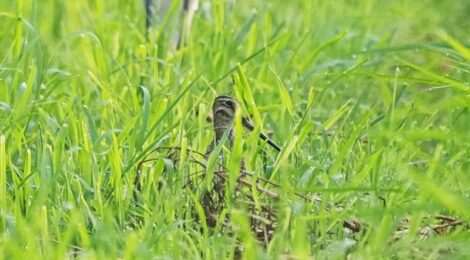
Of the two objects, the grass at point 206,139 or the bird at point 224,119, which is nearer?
the grass at point 206,139

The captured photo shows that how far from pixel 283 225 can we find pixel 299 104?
1.36 m

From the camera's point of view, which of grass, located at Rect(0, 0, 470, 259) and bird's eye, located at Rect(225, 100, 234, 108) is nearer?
grass, located at Rect(0, 0, 470, 259)

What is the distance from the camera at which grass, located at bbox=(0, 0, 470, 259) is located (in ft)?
8.84

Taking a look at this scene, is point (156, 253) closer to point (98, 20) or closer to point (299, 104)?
point (299, 104)

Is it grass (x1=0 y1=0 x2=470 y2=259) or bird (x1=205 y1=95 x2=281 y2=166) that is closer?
grass (x1=0 y1=0 x2=470 y2=259)

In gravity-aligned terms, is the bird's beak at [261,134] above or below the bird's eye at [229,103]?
below

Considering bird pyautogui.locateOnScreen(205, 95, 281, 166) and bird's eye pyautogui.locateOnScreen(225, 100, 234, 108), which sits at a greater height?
bird's eye pyautogui.locateOnScreen(225, 100, 234, 108)

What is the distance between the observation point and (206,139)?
3551mm

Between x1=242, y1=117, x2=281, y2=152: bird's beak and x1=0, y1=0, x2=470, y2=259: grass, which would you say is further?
x1=242, y1=117, x2=281, y2=152: bird's beak

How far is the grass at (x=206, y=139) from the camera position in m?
2.70

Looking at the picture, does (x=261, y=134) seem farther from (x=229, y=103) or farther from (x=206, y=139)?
(x=206, y=139)

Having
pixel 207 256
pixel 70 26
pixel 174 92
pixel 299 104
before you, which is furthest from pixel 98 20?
pixel 207 256

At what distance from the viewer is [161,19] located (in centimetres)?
486

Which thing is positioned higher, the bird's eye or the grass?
the bird's eye
